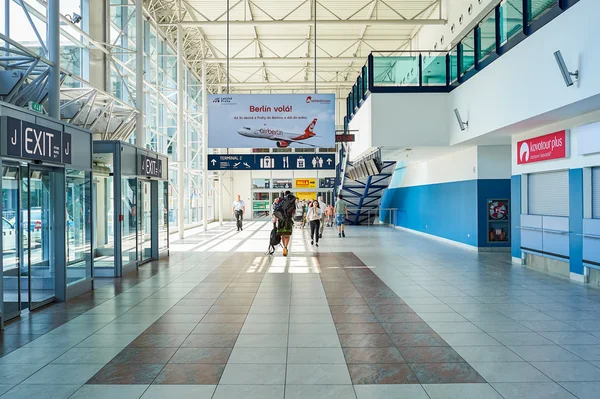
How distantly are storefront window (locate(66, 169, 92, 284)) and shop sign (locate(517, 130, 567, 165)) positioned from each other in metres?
8.49

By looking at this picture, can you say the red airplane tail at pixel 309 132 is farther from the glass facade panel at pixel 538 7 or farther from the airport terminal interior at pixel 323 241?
the glass facade panel at pixel 538 7

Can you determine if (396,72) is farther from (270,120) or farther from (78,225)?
(78,225)

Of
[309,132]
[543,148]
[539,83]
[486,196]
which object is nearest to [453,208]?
[486,196]

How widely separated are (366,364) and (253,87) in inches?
1102

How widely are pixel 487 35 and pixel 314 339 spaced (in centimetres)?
832

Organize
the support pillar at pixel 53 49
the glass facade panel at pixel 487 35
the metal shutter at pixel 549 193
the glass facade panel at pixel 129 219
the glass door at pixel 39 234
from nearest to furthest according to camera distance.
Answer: the glass door at pixel 39 234
the support pillar at pixel 53 49
the metal shutter at pixel 549 193
the glass facade panel at pixel 129 219
the glass facade panel at pixel 487 35

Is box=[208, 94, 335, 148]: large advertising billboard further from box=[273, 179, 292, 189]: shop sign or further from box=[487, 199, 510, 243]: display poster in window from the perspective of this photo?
box=[273, 179, 292, 189]: shop sign

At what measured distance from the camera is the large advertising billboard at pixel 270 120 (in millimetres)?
12047

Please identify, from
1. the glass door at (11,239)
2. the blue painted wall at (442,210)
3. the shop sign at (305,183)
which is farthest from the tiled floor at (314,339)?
the shop sign at (305,183)

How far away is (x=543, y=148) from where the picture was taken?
9.55m

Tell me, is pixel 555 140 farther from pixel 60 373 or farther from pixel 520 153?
pixel 60 373

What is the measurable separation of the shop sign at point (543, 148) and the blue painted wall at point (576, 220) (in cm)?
51

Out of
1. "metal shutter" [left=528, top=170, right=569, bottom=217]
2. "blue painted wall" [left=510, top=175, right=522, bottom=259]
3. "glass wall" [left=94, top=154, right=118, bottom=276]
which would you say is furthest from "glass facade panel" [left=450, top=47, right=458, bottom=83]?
"glass wall" [left=94, top=154, right=118, bottom=276]

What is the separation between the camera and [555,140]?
30.0 feet
